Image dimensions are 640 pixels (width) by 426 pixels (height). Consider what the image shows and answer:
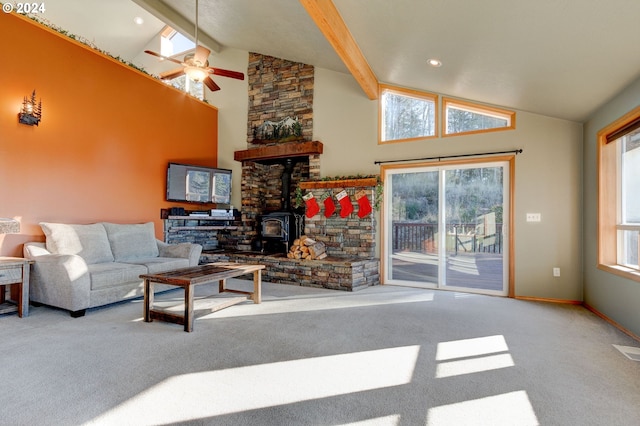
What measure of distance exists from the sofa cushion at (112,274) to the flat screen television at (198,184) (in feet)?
5.78

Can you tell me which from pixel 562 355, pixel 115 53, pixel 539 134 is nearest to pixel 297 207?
pixel 539 134

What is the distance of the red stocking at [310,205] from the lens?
5523 mm

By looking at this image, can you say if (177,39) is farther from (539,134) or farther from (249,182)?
(539,134)

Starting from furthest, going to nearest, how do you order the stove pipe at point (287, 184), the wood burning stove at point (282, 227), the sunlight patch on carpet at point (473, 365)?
the stove pipe at point (287, 184) → the wood burning stove at point (282, 227) → the sunlight patch on carpet at point (473, 365)

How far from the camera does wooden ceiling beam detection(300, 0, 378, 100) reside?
3.02 m

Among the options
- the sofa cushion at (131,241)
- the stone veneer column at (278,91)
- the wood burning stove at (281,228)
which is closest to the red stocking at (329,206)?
the wood burning stove at (281,228)

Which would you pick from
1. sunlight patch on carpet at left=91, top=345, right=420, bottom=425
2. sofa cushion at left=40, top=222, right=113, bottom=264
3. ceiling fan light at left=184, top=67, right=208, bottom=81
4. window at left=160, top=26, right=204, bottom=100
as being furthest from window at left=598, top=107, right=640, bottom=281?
window at left=160, top=26, right=204, bottom=100

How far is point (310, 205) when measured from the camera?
5.55 m

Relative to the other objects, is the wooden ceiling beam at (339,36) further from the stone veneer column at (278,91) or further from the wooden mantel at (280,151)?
the stone veneer column at (278,91)

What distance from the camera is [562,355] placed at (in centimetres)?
246

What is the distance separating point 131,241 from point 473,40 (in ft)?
15.4

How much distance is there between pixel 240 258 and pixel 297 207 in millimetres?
1313

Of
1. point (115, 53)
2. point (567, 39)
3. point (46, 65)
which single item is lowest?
point (567, 39)

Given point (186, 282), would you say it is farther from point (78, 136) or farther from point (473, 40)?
point (473, 40)
